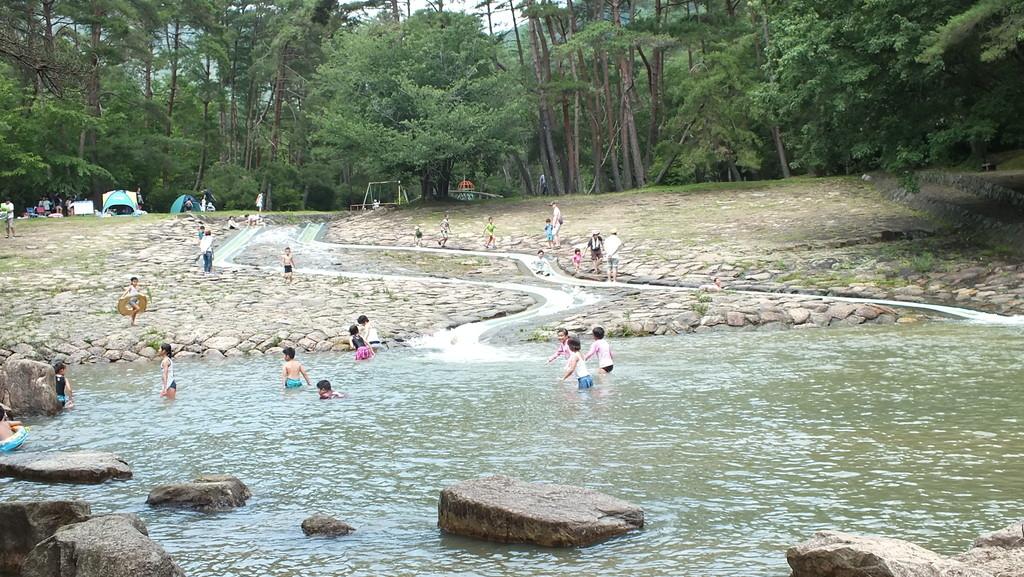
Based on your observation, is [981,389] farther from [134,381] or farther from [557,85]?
[557,85]

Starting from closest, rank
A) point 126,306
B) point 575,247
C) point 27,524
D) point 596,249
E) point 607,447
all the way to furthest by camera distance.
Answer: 1. point 27,524
2. point 607,447
3. point 126,306
4. point 596,249
5. point 575,247

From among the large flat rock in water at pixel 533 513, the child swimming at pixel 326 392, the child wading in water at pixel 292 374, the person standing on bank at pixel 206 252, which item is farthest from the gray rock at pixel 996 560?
the person standing on bank at pixel 206 252

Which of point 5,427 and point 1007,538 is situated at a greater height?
point 5,427

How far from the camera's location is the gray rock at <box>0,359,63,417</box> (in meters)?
17.1

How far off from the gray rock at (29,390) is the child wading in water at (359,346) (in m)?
6.60

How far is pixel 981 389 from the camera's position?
1530 cm

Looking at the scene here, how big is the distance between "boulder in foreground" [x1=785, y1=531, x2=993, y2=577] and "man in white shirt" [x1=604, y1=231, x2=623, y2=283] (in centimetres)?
2368

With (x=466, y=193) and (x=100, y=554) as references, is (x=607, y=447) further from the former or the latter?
(x=466, y=193)

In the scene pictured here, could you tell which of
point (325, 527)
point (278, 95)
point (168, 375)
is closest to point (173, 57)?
point (278, 95)

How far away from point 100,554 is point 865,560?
5917 mm

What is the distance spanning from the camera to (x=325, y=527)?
31.7 ft

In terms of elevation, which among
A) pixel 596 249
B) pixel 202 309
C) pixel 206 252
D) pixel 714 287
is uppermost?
pixel 206 252

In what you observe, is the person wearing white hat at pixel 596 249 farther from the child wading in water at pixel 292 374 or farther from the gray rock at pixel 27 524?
the gray rock at pixel 27 524

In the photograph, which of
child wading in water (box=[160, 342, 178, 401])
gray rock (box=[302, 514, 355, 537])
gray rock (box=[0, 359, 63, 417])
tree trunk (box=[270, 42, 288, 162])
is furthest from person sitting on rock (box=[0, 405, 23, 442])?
tree trunk (box=[270, 42, 288, 162])
